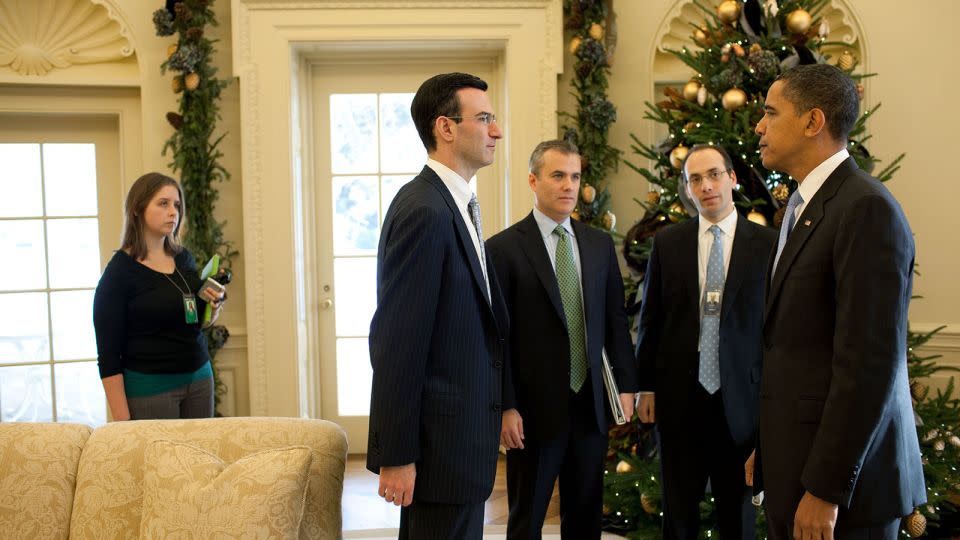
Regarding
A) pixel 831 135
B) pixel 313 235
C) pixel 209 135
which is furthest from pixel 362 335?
pixel 831 135

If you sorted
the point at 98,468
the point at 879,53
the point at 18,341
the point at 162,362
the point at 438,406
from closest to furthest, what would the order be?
the point at 438,406 < the point at 98,468 < the point at 162,362 < the point at 879,53 < the point at 18,341

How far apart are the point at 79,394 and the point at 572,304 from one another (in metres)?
3.16

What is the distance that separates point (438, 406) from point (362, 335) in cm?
291

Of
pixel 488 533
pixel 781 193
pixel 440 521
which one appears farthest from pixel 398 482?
pixel 781 193

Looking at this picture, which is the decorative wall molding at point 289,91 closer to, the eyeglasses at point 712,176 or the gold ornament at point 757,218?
the gold ornament at point 757,218

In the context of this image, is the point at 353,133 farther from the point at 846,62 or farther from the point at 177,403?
the point at 846,62

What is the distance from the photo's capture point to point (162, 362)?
257cm

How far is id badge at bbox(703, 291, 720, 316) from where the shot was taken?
2.36m

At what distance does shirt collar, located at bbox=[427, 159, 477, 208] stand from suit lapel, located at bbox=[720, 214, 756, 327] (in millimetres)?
970

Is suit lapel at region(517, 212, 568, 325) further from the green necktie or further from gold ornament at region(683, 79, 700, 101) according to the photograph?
gold ornament at region(683, 79, 700, 101)

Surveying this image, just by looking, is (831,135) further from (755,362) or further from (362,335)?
(362,335)

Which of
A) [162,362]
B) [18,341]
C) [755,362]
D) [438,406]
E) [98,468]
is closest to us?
[438,406]

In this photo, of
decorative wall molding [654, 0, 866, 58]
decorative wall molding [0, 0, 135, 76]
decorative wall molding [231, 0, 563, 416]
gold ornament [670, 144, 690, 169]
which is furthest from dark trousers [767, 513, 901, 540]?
decorative wall molding [0, 0, 135, 76]

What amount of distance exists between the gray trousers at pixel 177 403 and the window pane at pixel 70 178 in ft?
6.76
